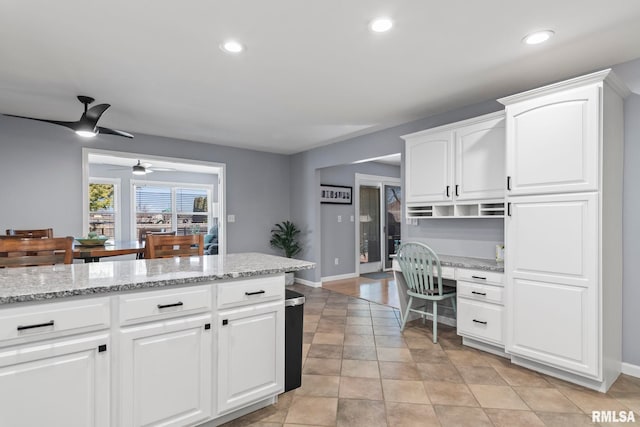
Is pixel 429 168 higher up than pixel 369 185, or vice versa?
pixel 369 185

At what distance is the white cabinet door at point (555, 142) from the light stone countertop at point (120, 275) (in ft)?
5.99

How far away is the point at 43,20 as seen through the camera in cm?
203

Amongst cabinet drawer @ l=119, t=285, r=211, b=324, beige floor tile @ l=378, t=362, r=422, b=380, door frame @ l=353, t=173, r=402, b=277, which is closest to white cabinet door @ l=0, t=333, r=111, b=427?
cabinet drawer @ l=119, t=285, r=211, b=324

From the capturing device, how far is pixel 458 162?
10.8 ft

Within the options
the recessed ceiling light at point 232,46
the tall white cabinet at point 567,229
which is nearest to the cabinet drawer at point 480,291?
the tall white cabinet at point 567,229

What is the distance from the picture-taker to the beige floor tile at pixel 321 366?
2.61 metres

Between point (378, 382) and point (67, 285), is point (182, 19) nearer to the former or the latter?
point (67, 285)

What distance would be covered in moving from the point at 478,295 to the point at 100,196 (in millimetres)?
7629

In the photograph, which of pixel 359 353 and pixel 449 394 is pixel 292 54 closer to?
pixel 359 353

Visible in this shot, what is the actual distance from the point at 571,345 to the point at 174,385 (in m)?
2.54

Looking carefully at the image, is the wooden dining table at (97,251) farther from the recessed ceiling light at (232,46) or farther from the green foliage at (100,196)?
the green foliage at (100,196)

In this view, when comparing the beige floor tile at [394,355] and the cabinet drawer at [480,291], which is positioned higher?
the cabinet drawer at [480,291]

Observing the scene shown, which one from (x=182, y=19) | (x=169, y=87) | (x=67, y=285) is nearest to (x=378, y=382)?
(x=67, y=285)

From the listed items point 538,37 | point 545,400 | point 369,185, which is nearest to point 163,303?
point 545,400
